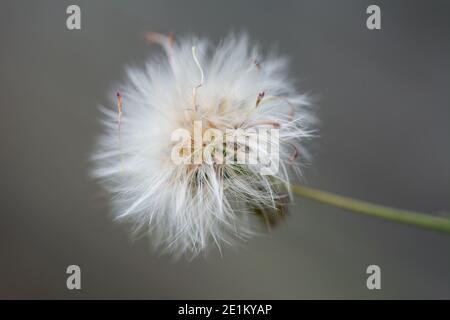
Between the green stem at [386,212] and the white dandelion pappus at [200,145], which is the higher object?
the white dandelion pappus at [200,145]

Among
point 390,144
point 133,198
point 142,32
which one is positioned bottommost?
point 133,198

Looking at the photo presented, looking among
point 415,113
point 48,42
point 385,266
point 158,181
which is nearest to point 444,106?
point 415,113

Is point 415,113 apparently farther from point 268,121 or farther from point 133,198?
point 133,198

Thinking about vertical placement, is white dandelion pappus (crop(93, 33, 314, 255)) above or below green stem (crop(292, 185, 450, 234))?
above

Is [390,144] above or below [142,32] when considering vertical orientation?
below
